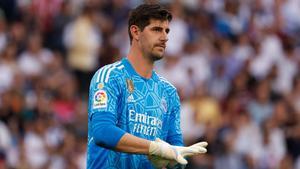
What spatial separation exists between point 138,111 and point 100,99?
15.2 inches

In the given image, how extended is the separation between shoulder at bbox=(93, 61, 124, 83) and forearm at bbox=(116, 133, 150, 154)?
0.59 m

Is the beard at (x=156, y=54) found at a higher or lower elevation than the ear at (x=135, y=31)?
lower

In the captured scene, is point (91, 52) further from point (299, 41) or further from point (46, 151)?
point (299, 41)

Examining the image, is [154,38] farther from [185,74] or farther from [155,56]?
[185,74]

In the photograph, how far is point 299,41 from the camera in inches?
784

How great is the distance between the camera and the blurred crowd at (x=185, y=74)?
16297 millimetres

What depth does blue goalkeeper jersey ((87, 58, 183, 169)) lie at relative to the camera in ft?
26.0

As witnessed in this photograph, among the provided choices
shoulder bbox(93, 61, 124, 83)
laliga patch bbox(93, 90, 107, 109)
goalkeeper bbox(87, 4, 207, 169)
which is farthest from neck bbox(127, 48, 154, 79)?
laliga patch bbox(93, 90, 107, 109)

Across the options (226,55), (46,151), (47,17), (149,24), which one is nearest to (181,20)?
(226,55)

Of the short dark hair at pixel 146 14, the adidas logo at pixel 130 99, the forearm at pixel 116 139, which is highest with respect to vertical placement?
the short dark hair at pixel 146 14

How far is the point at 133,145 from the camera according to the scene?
7648mm

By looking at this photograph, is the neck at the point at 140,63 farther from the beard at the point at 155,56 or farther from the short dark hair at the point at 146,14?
the short dark hair at the point at 146,14

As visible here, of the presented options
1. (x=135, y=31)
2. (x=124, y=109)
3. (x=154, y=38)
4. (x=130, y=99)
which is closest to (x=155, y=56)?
(x=154, y=38)

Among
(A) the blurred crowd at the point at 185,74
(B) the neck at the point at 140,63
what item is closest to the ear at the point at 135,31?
(B) the neck at the point at 140,63
